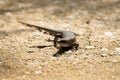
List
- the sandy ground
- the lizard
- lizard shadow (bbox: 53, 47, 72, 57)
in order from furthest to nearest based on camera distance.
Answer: the lizard, lizard shadow (bbox: 53, 47, 72, 57), the sandy ground

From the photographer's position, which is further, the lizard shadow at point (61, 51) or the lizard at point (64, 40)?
the lizard at point (64, 40)

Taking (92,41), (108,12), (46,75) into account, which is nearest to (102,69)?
(46,75)

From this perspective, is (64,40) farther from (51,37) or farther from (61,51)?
(51,37)

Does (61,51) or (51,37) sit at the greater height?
(51,37)

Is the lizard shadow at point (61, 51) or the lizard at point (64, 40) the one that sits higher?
the lizard at point (64, 40)

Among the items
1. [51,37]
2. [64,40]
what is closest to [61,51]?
[64,40]

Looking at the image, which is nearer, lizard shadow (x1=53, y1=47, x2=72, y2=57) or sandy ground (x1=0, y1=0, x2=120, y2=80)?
sandy ground (x1=0, y1=0, x2=120, y2=80)

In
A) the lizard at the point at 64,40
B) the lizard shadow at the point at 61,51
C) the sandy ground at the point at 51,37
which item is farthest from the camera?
the lizard at the point at 64,40

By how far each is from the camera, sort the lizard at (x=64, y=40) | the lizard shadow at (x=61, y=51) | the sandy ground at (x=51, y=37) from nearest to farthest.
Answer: the sandy ground at (x=51, y=37), the lizard shadow at (x=61, y=51), the lizard at (x=64, y=40)

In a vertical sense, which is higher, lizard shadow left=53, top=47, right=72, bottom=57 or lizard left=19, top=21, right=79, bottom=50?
lizard left=19, top=21, right=79, bottom=50
